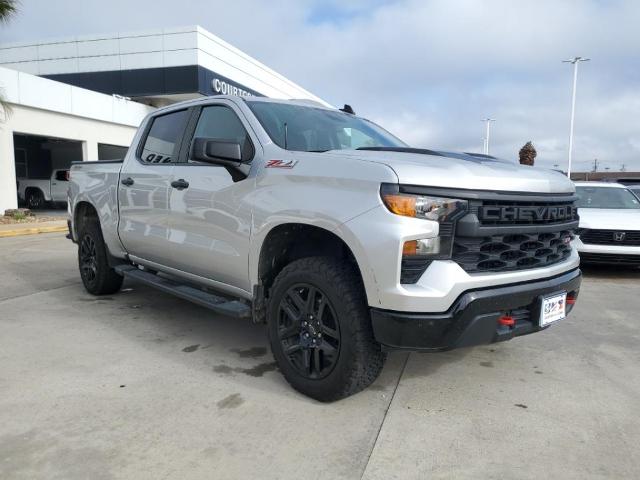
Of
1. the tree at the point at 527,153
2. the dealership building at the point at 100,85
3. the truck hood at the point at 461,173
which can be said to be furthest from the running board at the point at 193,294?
the tree at the point at 527,153

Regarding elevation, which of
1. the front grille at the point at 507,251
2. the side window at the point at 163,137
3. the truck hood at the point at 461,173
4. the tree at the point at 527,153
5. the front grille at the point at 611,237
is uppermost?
the tree at the point at 527,153

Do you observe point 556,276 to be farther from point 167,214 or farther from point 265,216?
point 167,214

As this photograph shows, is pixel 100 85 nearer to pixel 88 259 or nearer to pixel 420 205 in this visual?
pixel 88 259

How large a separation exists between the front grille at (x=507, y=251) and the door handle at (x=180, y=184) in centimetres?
221

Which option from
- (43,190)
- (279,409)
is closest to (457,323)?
(279,409)

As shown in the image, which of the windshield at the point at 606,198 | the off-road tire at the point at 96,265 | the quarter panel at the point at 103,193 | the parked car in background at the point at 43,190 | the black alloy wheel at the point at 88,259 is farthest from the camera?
the parked car in background at the point at 43,190

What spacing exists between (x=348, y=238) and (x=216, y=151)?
3.49 feet

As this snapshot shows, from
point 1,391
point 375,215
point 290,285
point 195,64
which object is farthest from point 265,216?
point 195,64

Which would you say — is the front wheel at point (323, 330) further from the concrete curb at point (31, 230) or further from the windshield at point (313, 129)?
the concrete curb at point (31, 230)

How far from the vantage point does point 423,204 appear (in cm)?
263

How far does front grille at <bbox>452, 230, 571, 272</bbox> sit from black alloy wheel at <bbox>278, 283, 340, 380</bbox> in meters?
0.79

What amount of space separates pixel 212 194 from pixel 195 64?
20.2 metres

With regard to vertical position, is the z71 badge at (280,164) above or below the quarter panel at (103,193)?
above

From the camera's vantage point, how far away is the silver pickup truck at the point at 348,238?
8.68 feet
